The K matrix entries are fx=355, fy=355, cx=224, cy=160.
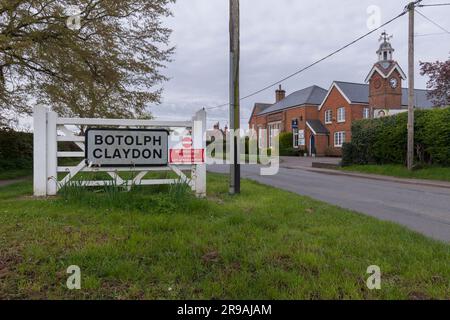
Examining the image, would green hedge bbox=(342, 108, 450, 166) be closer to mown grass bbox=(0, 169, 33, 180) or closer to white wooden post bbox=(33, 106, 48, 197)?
white wooden post bbox=(33, 106, 48, 197)

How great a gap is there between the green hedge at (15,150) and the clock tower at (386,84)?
33317 millimetres

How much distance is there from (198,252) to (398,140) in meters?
18.0

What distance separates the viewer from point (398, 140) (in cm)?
1905

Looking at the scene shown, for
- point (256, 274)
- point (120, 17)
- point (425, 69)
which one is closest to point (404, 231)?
point (256, 274)

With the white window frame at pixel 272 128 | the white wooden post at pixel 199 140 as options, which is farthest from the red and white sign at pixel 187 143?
the white window frame at pixel 272 128

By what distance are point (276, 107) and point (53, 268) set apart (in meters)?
51.1

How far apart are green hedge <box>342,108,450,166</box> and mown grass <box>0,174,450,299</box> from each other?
13.4m

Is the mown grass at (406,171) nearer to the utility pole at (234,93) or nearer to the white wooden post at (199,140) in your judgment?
the utility pole at (234,93)

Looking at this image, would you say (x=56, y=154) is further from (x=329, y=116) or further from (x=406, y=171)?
(x=329, y=116)

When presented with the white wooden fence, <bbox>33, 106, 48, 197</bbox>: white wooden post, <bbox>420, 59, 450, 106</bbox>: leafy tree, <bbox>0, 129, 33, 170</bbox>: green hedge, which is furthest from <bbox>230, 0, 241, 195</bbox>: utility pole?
<bbox>420, 59, 450, 106</bbox>: leafy tree

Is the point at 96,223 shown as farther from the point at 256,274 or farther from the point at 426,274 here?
the point at 426,274

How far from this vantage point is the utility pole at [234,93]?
8.26 meters

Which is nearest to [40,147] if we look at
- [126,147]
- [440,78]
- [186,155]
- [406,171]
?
[126,147]

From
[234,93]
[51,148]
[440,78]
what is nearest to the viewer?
[51,148]
